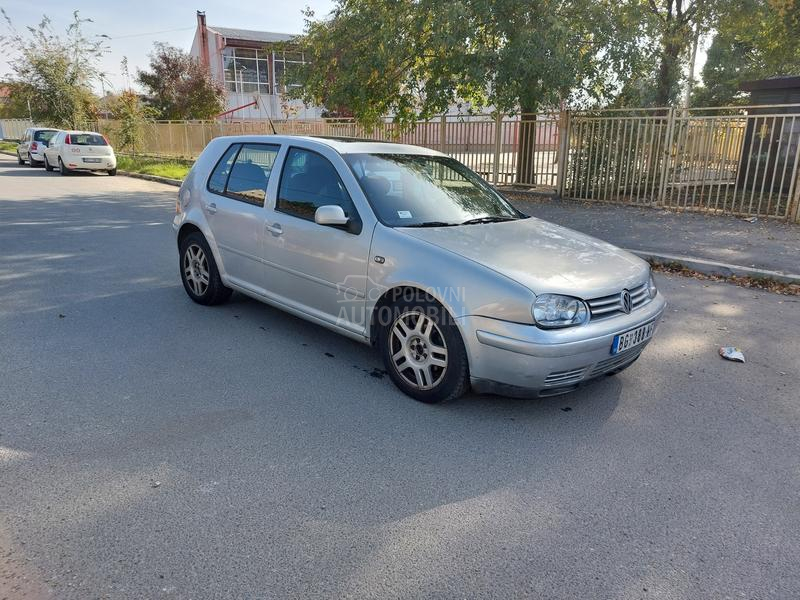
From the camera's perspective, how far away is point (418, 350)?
378 centimetres

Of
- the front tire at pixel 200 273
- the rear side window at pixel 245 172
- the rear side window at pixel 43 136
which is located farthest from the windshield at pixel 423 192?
the rear side window at pixel 43 136

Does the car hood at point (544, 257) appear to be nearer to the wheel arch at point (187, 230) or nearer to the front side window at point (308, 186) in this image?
the front side window at point (308, 186)

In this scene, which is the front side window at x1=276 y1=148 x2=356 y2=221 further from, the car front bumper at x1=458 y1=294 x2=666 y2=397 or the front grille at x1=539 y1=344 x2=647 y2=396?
the front grille at x1=539 y1=344 x2=647 y2=396

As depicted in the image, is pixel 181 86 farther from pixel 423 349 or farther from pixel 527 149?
pixel 423 349

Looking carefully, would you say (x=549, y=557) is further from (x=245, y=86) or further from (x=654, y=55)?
(x=245, y=86)

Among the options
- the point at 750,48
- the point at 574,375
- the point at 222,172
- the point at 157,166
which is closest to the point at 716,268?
the point at 574,375

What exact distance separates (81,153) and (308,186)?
20.0m

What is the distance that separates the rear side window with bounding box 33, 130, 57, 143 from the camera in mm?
24059

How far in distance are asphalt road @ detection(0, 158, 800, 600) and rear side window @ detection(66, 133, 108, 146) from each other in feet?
61.1

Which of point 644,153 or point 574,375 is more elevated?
point 644,153

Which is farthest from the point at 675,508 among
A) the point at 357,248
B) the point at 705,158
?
the point at 705,158

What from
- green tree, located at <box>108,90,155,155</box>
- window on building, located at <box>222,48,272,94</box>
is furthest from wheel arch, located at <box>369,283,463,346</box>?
→ window on building, located at <box>222,48,272,94</box>

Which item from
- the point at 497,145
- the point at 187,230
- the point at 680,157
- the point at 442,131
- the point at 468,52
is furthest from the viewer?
the point at 442,131

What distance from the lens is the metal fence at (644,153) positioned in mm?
11547
